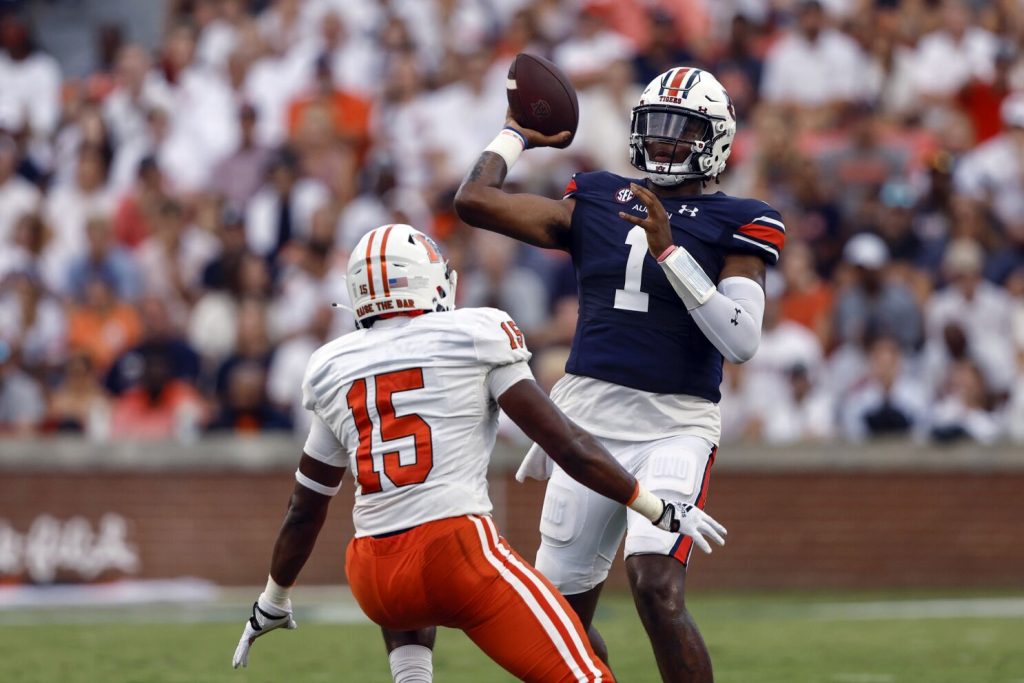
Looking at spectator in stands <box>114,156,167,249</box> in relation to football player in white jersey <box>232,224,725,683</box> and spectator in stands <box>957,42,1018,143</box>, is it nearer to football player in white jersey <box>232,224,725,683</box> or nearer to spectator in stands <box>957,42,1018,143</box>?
spectator in stands <box>957,42,1018,143</box>

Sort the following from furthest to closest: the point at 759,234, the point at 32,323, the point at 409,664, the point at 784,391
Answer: the point at 32,323
the point at 784,391
the point at 759,234
the point at 409,664

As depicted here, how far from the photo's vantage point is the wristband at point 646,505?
4977mm

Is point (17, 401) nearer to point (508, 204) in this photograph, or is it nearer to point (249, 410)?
point (249, 410)

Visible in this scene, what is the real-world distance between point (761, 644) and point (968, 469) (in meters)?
3.64

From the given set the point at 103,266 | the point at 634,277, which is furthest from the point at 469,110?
the point at 634,277

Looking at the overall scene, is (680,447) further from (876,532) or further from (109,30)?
(109,30)

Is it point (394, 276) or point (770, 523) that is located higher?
point (394, 276)

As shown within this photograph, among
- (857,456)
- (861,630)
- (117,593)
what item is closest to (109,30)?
(117,593)

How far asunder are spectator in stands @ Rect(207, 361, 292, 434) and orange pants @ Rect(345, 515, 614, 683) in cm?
780

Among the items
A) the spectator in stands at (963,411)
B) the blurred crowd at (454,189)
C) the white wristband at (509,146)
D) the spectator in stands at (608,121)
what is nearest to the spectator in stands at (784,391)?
the blurred crowd at (454,189)

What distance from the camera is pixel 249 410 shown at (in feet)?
41.8

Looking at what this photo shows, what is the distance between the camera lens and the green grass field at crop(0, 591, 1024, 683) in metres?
8.09

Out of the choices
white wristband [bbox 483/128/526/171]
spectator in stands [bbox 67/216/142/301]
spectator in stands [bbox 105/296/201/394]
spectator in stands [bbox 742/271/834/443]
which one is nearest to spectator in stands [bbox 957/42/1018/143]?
spectator in stands [bbox 742/271/834/443]

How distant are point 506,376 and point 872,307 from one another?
26.2 feet
